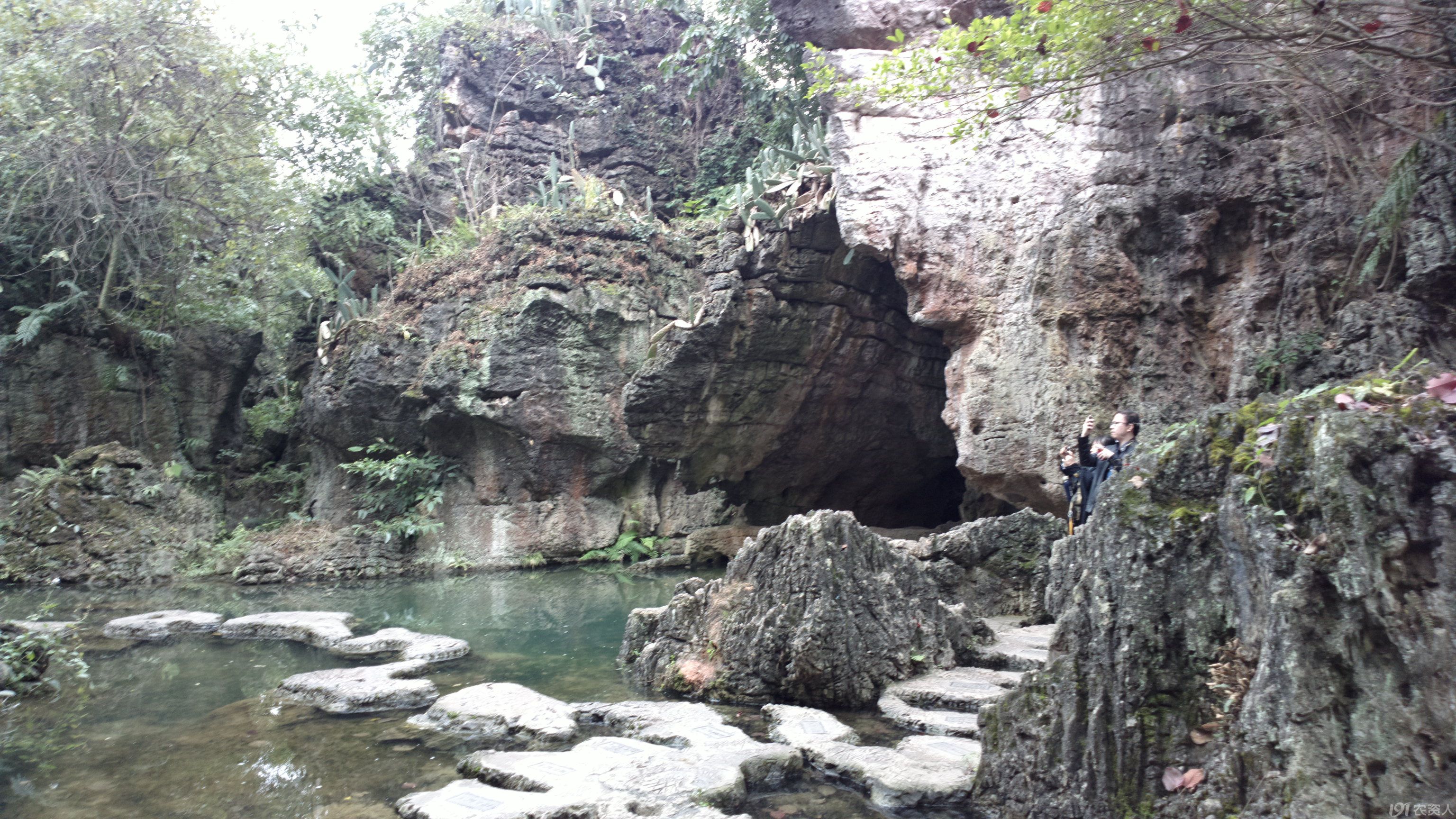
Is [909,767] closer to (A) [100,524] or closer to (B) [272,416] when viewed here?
(A) [100,524]

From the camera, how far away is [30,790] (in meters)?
4.17

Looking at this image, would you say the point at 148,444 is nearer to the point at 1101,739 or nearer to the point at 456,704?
the point at 456,704

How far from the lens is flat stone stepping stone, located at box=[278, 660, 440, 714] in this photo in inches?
228

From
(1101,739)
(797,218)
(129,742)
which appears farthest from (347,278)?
(1101,739)

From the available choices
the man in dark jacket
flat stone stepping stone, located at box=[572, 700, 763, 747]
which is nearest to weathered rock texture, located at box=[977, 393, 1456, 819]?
flat stone stepping stone, located at box=[572, 700, 763, 747]

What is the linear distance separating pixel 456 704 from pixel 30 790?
6.74ft

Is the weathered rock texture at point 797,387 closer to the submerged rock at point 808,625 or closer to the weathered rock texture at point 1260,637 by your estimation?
the submerged rock at point 808,625

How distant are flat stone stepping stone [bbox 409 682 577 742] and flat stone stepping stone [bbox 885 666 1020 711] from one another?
203 centimetres

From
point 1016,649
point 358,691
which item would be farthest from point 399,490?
point 1016,649

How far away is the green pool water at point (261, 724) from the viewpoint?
404 centimetres

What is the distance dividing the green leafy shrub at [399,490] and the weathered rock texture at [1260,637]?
1245cm

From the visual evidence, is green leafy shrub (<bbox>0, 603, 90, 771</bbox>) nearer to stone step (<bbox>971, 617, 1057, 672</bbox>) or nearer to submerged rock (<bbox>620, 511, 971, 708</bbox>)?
submerged rock (<bbox>620, 511, 971, 708</bbox>)

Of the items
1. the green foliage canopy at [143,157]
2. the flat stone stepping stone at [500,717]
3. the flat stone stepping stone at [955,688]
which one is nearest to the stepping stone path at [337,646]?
the flat stone stepping stone at [500,717]

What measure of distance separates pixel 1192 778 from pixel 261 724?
504 cm
